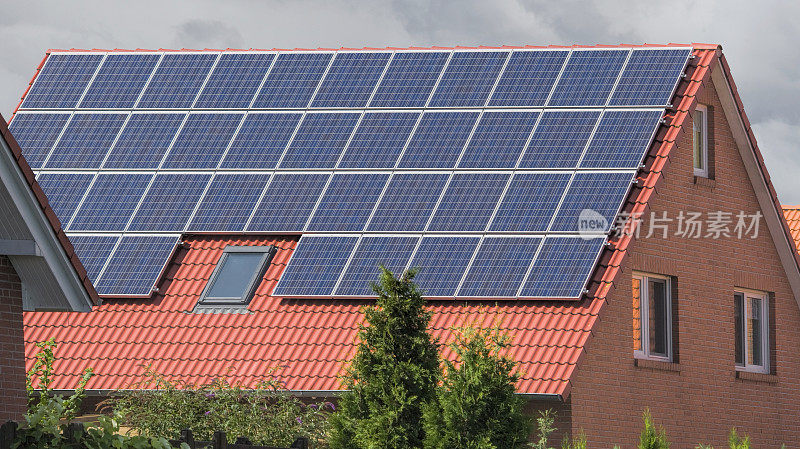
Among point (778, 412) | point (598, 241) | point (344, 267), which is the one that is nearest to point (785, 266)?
point (778, 412)

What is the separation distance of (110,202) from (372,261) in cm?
559

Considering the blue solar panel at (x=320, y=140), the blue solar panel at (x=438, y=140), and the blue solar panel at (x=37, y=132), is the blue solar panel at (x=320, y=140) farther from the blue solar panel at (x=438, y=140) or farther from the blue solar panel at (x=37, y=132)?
the blue solar panel at (x=37, y=132)

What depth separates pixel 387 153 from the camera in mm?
24656

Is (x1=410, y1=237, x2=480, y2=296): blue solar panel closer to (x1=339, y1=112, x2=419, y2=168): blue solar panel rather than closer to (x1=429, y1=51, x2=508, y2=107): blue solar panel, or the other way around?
(x1=339, y1=112, x2=419, y2=168): blue solar panel

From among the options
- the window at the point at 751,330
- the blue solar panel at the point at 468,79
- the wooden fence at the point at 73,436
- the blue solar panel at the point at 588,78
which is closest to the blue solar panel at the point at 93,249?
the blue solar panel at the point at 468,79

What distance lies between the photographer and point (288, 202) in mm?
24547

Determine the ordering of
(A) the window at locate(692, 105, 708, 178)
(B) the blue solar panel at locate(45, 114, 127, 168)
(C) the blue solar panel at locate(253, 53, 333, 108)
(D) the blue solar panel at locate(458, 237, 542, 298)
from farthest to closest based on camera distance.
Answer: (B) the blue solar panel at locate(45, 114, 127, 168) < (C) the blue solar panel at locate(253, 53, 333, 108) < (A) the window at locate(692, 105, 708, 178) < (D) the blue solar panel at locate(458, 237, 542, 298)

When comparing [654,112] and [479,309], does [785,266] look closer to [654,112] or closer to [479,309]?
[654,112]

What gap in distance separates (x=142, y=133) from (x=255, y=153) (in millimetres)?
2471

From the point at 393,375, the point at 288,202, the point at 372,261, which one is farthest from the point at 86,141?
the point at 393,375

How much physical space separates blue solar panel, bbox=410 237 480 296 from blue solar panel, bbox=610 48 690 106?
12.9 feet

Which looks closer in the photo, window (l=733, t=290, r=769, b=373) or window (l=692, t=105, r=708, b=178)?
window (l=692, t=105, r=708, b=178)

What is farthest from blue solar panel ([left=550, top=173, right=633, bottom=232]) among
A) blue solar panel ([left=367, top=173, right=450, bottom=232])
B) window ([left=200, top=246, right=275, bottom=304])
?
window ([left=200, top=246, right=275, bottom=304])

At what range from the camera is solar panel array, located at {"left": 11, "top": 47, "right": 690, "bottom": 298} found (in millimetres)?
22703
